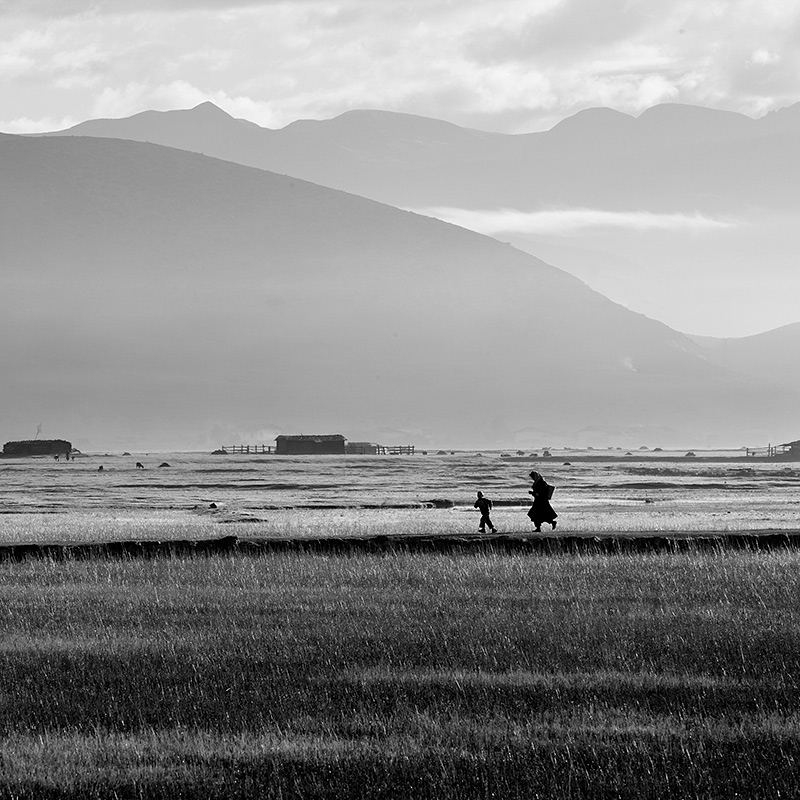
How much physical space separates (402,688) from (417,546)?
58.7ft

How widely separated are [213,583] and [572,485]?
270 feet

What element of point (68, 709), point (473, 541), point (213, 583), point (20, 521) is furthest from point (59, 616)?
point (20, 521)

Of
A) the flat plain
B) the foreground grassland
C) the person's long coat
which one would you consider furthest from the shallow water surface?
the foreground grassland

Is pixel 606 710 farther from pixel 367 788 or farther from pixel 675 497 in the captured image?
pixel 675 497

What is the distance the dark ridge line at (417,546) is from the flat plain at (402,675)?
131 cm

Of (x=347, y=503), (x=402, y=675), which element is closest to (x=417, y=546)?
(x=402, y=675)

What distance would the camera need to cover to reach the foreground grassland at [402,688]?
1127 cm

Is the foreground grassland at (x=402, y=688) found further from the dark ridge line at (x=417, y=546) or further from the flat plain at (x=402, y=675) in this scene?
the dark ridge line at (x=417, y=546)

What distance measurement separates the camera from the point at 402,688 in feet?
47.9

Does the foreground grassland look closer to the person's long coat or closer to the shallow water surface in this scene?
the person's long coat

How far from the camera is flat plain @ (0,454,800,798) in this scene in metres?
11.3

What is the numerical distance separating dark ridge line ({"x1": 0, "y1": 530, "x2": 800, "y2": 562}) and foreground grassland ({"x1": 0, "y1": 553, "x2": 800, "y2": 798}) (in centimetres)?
661

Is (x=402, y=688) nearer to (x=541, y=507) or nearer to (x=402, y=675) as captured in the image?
(x=402, y=675)

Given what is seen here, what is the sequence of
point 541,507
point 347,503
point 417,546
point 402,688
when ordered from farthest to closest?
1. point 347,503
2. point 541,507
3. point 417,546
4. point 402,688
